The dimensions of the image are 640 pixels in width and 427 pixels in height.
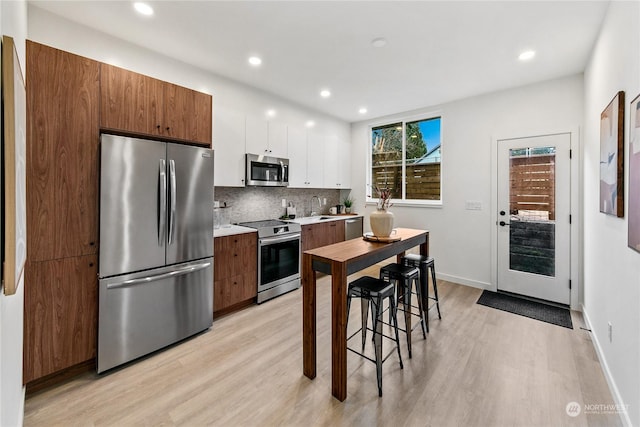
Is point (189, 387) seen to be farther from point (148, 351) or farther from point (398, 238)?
point (398, 238)

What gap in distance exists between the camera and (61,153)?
79.0 inches

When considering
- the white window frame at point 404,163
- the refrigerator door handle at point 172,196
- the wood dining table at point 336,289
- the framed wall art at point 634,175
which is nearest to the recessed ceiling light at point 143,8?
the refrigerator door handle at point 172,196

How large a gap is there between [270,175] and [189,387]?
2.62 m

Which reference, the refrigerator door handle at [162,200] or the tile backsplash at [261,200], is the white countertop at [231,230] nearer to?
the tile backsplash at [261,200]

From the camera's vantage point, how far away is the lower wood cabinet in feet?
6.26

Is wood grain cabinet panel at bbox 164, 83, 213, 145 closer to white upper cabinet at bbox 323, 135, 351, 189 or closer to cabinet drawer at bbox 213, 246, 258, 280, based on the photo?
cabinet drawer at bbox 213, 246, 258, 280

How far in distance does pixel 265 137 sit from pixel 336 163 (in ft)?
5.67

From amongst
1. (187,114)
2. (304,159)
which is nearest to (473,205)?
(304,159)

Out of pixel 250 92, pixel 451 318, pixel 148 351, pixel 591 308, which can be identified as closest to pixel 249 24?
pixel 250 92

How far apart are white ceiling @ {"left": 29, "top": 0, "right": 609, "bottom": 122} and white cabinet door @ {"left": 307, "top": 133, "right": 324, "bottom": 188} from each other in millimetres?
1058

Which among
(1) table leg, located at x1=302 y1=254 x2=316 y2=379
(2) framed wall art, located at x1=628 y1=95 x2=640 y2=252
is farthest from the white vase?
(2) framed wall art, located at x1=628 y1=95 x2=640 y2=252

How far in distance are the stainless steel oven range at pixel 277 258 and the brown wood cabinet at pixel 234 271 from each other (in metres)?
0.09

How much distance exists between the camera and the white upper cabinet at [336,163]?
4996 mm

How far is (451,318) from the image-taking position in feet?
10.3
